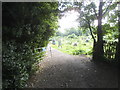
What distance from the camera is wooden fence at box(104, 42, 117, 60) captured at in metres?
3.60

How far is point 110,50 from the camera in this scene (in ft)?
12.3

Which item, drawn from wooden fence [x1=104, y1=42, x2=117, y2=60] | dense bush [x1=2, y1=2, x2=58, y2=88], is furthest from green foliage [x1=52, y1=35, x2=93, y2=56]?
dense bush [x1=2, y1=2, x2=58, y2=88]

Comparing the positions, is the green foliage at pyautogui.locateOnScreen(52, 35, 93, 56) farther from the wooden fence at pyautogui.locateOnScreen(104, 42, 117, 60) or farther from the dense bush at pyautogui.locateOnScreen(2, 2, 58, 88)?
the dense bush at pyautogui.locateOnScreen(2, 2, 58, 88)

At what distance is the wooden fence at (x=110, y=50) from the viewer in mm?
3601

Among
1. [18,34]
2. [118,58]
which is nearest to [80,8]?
[118,58]

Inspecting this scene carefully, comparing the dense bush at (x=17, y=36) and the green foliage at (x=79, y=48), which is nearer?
the dense bush at (x=17, y=36)

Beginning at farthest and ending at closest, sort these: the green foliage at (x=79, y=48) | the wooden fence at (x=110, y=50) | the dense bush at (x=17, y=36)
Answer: the green foliage at (x=79, y=48), the wooden fence at (x=110, y=50), the dense bush at (x=17, y=36)

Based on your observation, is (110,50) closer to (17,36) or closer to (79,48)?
(17,36)

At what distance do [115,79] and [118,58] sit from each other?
971mm

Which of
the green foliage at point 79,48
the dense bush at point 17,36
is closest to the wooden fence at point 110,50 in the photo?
the green foliage at point 79,48

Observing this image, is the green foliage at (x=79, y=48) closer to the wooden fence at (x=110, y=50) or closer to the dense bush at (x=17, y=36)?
the wooden fence at (x=110, y=50)

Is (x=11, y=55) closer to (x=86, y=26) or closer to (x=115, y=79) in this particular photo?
(x=115, y=79)

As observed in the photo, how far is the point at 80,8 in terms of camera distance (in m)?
4.53

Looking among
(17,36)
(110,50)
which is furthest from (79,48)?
(17,36)
